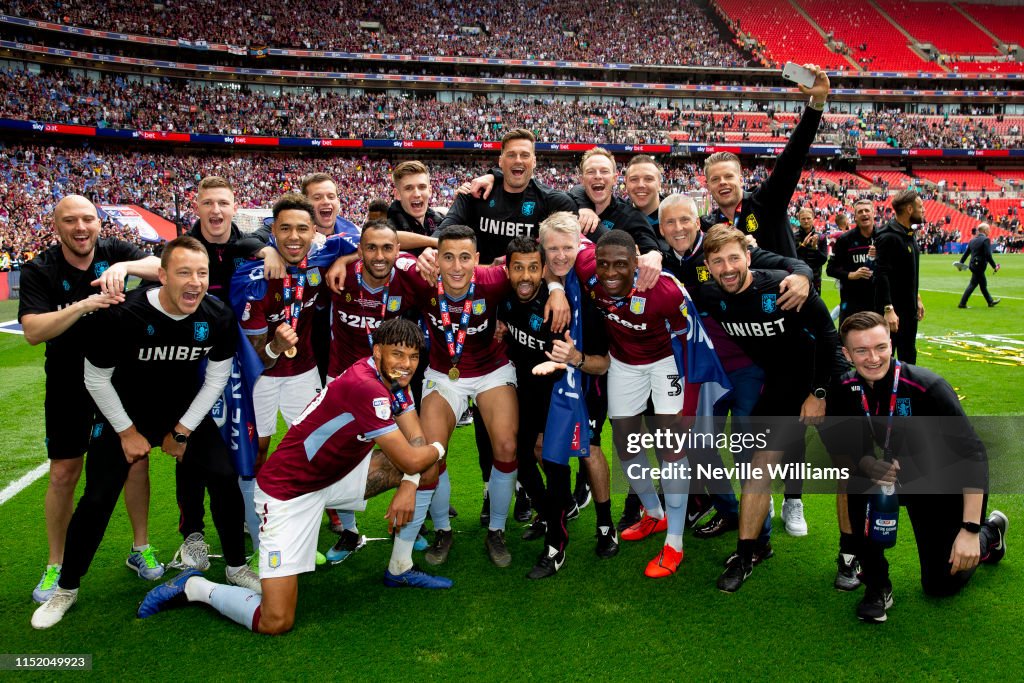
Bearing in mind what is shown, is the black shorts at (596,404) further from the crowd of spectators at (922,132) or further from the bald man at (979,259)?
the crowd of spectators at (922,132)

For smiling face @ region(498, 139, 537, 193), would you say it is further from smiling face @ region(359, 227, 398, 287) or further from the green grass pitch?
the green grass pitch

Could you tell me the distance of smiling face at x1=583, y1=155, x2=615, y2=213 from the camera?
5.29m

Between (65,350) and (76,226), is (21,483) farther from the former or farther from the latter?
(76,226)

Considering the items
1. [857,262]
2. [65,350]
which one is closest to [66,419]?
[65,350]

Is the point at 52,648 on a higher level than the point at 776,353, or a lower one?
lower

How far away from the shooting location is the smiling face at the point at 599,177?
5.29 meters

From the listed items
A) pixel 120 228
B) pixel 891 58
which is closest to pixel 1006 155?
pixel 891 58

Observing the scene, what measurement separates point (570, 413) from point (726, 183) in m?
2.21

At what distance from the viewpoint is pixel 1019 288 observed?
19.9 metres

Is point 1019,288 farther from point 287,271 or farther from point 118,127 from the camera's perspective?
point 118,127

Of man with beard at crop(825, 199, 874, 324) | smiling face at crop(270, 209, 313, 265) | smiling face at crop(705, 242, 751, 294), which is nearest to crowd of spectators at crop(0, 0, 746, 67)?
man with beard at crop(825, 199, 874, 324)

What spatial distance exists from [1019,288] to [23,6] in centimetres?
5225

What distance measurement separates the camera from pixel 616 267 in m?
4.24

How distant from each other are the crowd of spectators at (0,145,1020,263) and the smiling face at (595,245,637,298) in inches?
1105
